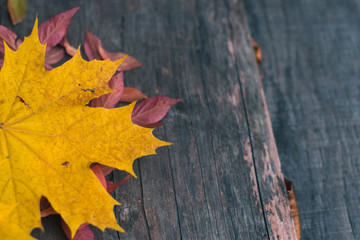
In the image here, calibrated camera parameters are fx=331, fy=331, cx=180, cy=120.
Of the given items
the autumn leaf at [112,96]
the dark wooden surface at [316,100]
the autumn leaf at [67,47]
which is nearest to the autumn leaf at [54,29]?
the autumn leaf at [67,47]

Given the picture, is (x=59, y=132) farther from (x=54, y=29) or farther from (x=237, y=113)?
(x=237, y=113)

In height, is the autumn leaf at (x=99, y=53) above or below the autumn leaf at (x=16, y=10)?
below

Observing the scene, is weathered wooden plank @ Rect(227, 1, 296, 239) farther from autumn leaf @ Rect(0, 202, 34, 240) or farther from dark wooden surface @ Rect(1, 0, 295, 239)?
autumn leaf @ Rect(0, 202, 34, 240)

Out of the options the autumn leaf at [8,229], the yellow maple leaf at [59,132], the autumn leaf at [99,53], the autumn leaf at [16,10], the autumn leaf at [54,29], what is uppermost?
the autumn leaf at [16,10]

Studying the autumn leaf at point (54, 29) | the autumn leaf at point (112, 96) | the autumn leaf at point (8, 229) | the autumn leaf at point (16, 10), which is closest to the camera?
the autumn leaf at point (8, 229)

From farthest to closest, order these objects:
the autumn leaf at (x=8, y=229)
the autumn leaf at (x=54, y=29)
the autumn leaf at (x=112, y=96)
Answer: the autumn leaf at (x=54, y=29), the autumn leaf at (x=112, y=96), the autumn leaf at (x=8, y=229)

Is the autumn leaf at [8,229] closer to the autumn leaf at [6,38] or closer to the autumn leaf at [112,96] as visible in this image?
the autumn leaf at [112,96]

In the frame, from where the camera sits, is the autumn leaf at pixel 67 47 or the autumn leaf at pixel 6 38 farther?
the autumn leaf at pixel 67 47
